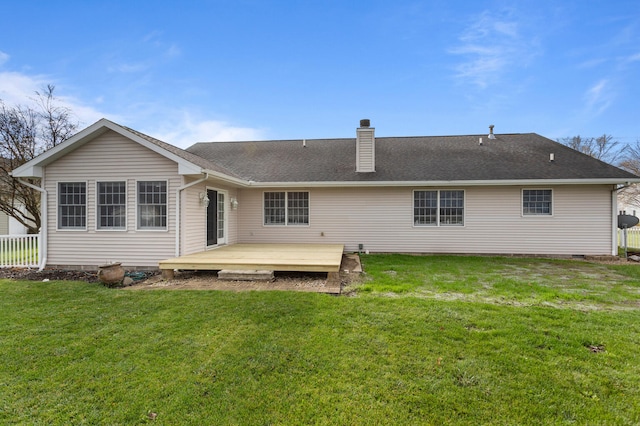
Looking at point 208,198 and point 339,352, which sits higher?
point 208,198

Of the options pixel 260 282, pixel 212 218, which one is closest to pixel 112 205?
pixel 212 218

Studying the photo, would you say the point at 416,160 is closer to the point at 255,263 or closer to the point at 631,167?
the point at 255,263

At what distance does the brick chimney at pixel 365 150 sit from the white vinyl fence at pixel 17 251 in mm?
9883

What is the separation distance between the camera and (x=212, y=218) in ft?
28.9

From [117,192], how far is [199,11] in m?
7.41

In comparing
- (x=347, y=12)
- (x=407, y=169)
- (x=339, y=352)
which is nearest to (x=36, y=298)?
(x=339, y=352)

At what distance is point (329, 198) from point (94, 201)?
6862mm

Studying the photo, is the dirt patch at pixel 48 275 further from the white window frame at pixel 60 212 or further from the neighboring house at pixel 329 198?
the white window frame at pixel 60 212

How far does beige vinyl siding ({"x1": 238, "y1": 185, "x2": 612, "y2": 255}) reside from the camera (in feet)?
30.5

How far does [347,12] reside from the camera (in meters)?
11.4

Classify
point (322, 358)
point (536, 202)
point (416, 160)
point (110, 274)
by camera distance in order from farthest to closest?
1. point (416, 160)
2. point (536, 202)
3. point (110, 274)
4. point (322, 358)

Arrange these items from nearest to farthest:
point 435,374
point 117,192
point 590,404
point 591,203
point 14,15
Result: point 590,404 < point 435,374 < point 117,192 < point 591,203 < point 14,15

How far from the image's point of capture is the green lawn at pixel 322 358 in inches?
88.0

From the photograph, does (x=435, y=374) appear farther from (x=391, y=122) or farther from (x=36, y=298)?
(x=391, y=122)
